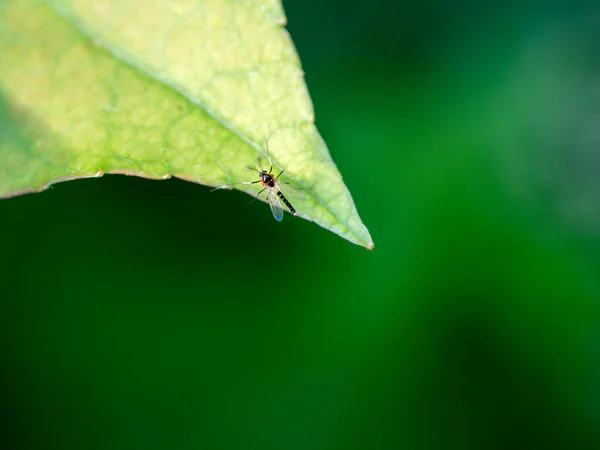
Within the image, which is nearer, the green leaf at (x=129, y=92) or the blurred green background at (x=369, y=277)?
the green leaf at (x=129, y=92)

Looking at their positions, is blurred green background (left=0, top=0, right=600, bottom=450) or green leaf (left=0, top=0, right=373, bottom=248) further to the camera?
blurred green background (left=0, top=0, right=600, bottom=450)

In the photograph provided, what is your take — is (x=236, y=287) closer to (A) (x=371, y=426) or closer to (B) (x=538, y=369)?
(A) (x=371, y=426)

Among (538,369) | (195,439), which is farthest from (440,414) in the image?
(195,439)

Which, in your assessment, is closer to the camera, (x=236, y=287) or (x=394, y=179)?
(x=236, y=287)

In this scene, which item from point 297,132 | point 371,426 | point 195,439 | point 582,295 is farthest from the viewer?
point 582,295

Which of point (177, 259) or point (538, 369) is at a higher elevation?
point (538, 369)
